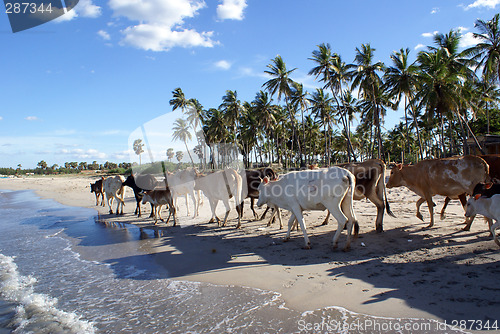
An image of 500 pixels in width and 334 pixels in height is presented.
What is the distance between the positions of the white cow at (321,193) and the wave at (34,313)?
5.09 meters

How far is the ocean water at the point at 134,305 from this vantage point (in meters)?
4.29

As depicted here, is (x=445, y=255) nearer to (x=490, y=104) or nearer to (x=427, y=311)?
(x=427, y=311)

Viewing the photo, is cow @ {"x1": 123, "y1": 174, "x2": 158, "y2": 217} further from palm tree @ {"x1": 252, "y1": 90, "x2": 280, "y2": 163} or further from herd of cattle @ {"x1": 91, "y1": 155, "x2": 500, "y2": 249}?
palm tree @ {"x1": 252, "y1": 90, "x2": 280, "y2": 163}

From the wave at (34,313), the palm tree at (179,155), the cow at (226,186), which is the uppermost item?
the palm tree at (179,155)

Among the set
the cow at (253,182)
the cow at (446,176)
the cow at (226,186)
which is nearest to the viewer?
the cow at (446,176)

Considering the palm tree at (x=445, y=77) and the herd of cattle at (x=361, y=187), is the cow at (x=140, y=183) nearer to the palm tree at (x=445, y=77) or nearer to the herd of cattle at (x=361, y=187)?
the herd of cattle at (x=361, y=187)

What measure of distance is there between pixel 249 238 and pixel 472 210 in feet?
18.8

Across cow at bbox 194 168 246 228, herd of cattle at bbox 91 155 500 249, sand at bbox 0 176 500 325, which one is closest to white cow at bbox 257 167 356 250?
herd of cattle at bbox 91 155 500 249

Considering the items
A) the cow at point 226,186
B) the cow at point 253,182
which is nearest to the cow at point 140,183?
the cow at point 226,186

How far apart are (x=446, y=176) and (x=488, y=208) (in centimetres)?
231

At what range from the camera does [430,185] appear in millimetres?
9320

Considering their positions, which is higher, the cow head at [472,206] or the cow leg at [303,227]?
the cow head at [472,206]

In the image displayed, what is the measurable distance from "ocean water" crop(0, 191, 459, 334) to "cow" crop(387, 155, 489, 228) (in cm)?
604

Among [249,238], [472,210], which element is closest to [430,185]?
[472,210]
